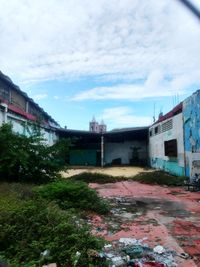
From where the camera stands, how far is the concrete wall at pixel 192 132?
14.1 meters

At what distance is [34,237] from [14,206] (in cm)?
123

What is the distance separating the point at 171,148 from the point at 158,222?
13.1 m

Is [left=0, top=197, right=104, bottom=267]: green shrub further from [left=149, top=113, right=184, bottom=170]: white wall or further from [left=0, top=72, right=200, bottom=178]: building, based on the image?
[left=149, top=113, right=184, bottom=170]: white wall

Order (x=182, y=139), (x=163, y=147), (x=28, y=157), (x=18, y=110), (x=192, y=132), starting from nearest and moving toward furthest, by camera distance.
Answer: (x=28, y=157) → (x=192, y=132) → (x=182, y=139) → (x=18, y=110) → (x=163, y=147)

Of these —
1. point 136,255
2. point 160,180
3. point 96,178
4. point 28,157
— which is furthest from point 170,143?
point 136,255

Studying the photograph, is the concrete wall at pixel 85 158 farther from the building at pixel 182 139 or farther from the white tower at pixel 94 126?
the white tower at pixel 94 126

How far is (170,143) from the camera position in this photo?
20.1m

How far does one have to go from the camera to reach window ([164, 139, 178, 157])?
1872 cm

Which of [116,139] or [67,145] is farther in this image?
[116,139]

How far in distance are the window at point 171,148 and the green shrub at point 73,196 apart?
35.9 ft

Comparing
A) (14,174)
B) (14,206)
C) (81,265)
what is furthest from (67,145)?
(81,265)

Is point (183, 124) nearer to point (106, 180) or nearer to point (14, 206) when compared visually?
point (106, 180)

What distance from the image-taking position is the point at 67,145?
40.1 ft

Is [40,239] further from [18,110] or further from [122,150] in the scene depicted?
[122,150]
